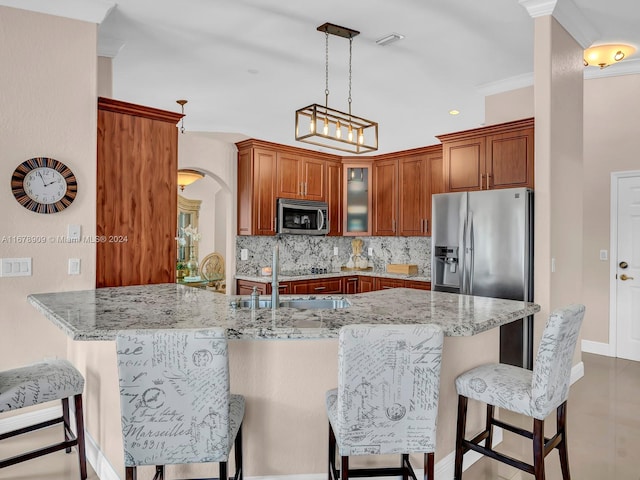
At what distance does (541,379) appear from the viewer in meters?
1.94

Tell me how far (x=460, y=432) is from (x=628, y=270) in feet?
11.6

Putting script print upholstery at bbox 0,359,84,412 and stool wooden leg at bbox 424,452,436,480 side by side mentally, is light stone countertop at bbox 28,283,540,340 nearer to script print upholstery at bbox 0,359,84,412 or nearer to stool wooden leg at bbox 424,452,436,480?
script print upholstery at bbox 0,359,84,412

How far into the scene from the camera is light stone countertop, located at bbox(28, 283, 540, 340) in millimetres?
1793

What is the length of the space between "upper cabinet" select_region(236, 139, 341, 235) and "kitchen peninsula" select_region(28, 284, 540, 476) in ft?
9.60

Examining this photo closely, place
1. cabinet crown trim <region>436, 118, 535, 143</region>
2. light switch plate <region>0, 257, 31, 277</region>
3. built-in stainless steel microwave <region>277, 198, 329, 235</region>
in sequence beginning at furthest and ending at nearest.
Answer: built-in stainless steel microwave <region>277, 198, 329, 235</region> → cabinet crown trim <region>436, 118, 535, 143</region> → light switch plate <region>0, 257, 31, 277</region>

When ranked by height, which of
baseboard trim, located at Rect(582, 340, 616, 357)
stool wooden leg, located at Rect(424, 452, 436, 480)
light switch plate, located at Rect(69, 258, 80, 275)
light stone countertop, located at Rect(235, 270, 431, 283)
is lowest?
baseboard trim, located at Rect(582, 340, 616, 357)

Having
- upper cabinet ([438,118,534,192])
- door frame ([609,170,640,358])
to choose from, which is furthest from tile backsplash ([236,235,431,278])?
door frame ([609,170,640,358])

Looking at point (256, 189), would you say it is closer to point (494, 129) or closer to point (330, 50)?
point (330, 50)

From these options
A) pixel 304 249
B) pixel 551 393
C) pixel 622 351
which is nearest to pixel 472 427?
pixel 551 393

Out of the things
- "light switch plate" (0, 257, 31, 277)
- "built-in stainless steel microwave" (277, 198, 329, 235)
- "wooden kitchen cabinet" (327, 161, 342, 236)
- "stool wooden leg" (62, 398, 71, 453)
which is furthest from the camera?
"wooden kitchen cabinet" (327, 161, 342, 236)

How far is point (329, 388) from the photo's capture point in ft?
6.95

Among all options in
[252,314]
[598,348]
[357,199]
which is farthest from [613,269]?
[252,314]

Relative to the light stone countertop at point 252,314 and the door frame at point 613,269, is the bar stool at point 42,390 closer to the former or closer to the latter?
the light stone countertop at point 252,314

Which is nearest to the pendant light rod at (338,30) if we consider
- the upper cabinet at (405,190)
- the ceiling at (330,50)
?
the ceiling at (330,50)
